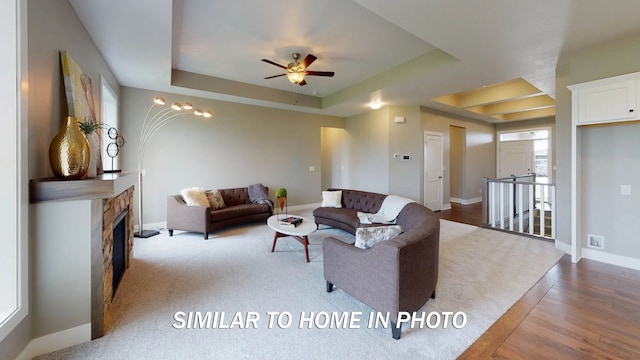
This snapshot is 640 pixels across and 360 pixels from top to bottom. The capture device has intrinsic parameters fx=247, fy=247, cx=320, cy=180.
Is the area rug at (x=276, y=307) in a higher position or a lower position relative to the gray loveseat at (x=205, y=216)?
lower

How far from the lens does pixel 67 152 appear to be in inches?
69.7

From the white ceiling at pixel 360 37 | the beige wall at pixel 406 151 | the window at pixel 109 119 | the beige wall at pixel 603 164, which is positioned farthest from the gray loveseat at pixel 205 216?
the beige wall at pixel 603 164

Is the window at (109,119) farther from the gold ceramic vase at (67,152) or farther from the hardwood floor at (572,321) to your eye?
the hardwood floor at (572,321)

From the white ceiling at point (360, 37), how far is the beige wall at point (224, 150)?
2.20ft

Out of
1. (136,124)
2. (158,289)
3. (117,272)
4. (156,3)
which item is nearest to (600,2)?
(156,3)

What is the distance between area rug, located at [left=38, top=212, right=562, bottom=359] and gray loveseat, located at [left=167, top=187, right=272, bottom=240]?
577 millimetres

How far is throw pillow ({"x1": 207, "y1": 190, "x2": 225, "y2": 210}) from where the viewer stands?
4812mm

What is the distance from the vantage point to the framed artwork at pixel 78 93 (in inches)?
83.0

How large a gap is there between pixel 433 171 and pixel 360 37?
437 cm

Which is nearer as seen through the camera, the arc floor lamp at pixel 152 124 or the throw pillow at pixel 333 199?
the arc floor lamp at pixel 152 124

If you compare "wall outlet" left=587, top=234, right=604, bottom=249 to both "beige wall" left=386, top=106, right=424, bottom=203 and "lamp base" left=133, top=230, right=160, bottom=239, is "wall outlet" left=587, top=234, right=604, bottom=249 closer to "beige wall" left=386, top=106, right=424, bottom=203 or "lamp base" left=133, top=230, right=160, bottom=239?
"beige wall" left=386, top=106, right=424, bottom=203

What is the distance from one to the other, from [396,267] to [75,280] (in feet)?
7.53

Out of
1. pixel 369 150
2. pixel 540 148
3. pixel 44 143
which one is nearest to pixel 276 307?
pixel 44 143

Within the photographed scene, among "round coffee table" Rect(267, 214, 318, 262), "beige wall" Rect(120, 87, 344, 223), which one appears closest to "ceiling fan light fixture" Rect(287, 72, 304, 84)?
"round coffee table" Rect(267, 214, 318, 262)
